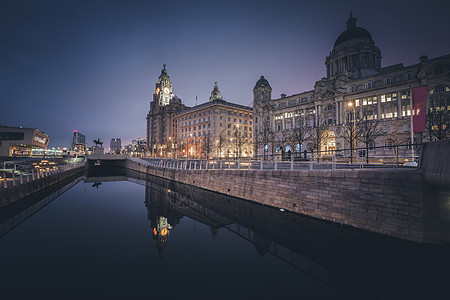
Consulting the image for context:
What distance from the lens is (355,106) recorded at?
55.4 m

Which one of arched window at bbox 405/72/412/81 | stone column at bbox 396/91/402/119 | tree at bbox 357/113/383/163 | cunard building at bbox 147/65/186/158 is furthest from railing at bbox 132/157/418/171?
cunard building at bbox 147/65/186/158

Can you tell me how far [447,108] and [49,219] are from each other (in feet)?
226

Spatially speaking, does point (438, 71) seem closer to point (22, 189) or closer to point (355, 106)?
point (355, 106)

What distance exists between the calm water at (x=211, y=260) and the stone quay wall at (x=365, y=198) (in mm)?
659

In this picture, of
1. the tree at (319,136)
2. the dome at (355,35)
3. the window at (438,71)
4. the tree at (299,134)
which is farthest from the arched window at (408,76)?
the dome at (355,35)

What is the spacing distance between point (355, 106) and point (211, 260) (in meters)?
62.7

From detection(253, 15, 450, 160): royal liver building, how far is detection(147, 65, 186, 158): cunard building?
7495 centimetres

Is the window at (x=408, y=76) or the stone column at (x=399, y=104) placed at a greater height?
the window at (x=408, y=76)

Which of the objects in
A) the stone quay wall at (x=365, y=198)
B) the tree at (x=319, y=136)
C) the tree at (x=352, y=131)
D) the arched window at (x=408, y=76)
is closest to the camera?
the stone quay wall at (x=365, y=198)

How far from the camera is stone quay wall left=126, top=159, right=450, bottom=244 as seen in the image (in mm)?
9047

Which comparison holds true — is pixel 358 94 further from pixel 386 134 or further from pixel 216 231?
pixel 216 231

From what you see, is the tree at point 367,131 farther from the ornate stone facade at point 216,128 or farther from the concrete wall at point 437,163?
the ornate stone facade at point 216,128

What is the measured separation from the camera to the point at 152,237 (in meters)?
11.8

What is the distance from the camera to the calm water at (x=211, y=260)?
22.3 ft
